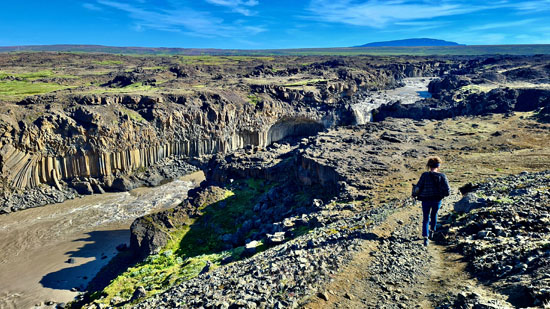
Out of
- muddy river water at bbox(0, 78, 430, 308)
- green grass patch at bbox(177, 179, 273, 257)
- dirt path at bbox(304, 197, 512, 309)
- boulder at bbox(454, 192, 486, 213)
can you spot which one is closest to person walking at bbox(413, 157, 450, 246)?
dirt path at bbox(304, 197, 512, 309)

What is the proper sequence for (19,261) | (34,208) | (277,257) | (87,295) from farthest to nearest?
1. (34,208)
2. (19,261)
3. (87,295)
4. (277,257)

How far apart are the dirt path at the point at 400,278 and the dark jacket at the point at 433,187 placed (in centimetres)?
149

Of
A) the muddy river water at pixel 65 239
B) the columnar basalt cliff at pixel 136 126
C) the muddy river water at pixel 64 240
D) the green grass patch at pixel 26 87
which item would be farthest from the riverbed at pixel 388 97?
the green grass patch at pixel 26 87

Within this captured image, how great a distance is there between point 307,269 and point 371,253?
192 cm

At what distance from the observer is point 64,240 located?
1099 inches

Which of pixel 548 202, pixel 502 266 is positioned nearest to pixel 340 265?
pixel 502 266

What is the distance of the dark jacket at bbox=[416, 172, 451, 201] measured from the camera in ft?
30.7

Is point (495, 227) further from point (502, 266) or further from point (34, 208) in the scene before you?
point (34, 208)

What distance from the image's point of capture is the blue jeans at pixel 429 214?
380 inches

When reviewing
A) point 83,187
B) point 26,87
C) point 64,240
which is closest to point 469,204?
point 64,240

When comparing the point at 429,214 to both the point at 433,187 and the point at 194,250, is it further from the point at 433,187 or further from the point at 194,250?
the point at 194,250

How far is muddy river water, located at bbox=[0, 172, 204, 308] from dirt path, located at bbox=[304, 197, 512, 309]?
723 inches

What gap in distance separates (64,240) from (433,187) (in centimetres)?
2886

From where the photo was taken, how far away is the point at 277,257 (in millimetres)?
11383
